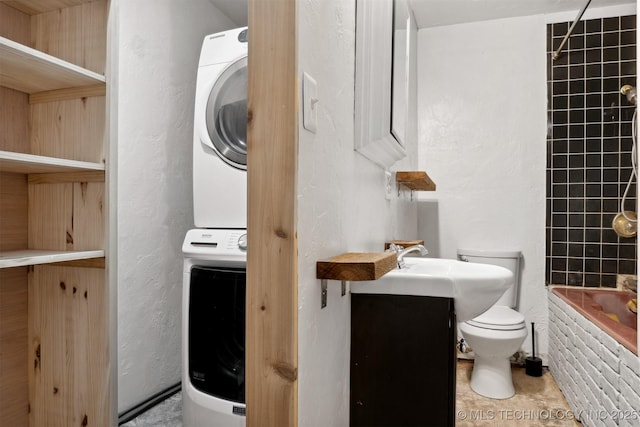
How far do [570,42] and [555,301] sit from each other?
1.70 m

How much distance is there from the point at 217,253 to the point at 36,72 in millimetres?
889

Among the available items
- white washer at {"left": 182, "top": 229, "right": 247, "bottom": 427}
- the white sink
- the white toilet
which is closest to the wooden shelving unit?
white washer at {"left": 182, "top": 229, "right": 247, "bottom": 427}

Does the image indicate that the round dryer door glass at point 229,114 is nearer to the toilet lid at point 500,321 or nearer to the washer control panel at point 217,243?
the washer control panel at point 217,243

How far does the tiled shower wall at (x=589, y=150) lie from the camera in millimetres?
2750

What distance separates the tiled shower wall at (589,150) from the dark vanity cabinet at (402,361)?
195cm

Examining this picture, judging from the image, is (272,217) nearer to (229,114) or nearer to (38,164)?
(38,164)

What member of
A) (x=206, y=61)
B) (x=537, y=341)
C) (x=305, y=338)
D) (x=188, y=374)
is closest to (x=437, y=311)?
(x=305, y=338)

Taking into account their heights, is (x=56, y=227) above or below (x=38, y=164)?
below

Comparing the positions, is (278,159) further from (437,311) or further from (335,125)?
(437,311)

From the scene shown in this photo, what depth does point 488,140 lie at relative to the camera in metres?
3.05

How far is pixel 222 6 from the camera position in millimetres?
2787

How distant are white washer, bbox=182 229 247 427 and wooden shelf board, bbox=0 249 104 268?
0.47 m

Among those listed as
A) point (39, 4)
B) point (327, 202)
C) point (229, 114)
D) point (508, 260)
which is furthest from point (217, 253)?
point (508, 260)

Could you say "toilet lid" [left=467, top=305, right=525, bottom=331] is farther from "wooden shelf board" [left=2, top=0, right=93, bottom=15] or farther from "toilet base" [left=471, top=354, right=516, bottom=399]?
"wooden shelf board" [left=2, top=0, right=93, bottom=15]
